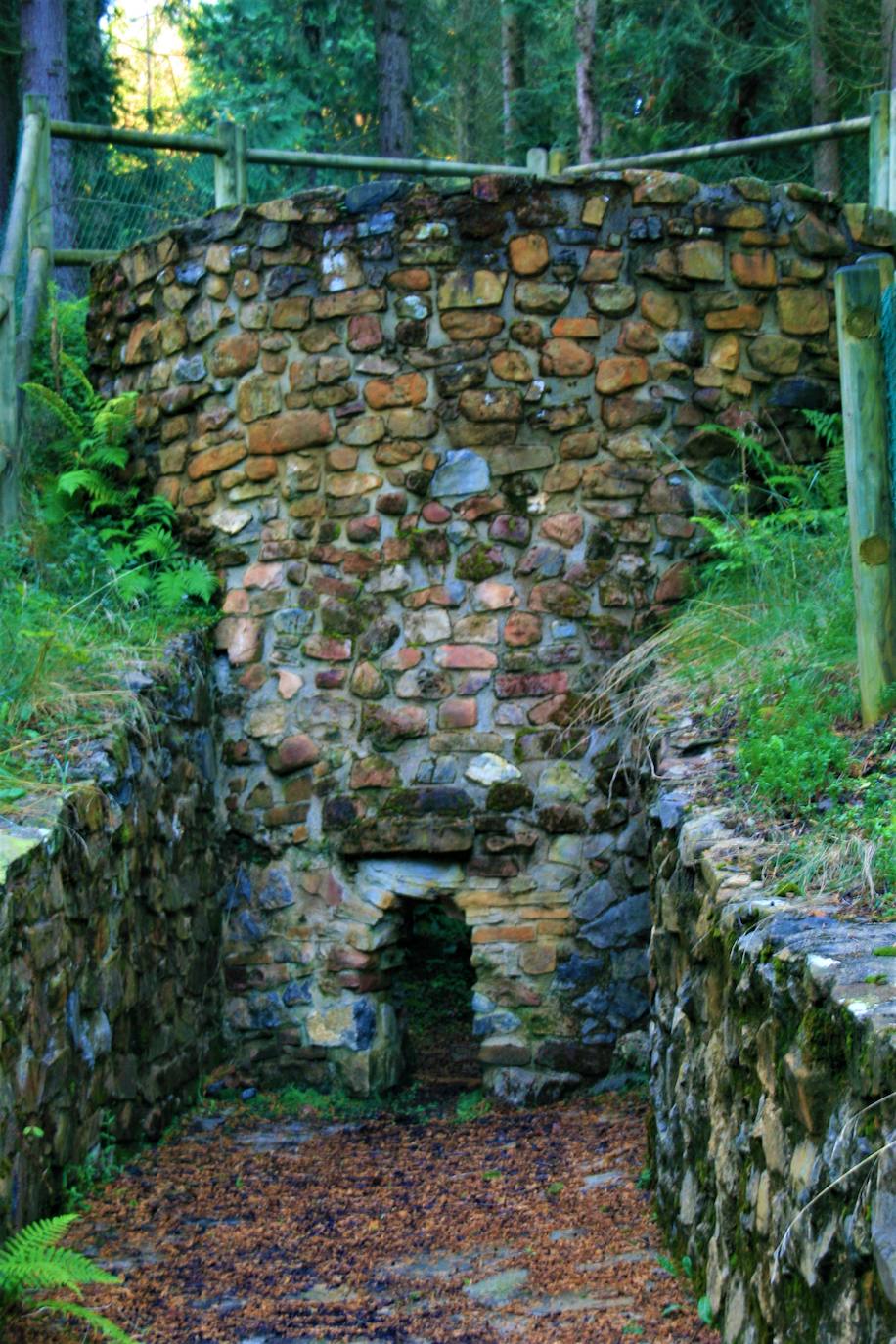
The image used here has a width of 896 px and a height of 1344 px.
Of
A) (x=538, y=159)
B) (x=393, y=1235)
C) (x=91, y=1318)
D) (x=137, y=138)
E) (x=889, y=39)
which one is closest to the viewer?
(x=91, y=1318)

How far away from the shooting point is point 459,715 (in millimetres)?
6359

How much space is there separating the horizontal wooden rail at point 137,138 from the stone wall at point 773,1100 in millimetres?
5084

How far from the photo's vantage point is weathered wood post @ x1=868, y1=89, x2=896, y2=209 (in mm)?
7273

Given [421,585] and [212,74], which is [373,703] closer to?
[421,585]

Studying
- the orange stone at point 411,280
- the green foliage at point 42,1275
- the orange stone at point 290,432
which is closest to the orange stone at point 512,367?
the orange stone at point 411,280

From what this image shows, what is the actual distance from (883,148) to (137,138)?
4.08m

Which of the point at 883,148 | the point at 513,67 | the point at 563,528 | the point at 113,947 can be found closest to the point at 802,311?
the point at 883,148

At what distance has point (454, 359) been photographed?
6422mm

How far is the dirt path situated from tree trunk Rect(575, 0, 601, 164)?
11049 mm

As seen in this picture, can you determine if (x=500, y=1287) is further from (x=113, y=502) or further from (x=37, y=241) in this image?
(x=37, y=241)

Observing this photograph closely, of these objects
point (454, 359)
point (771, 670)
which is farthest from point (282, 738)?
point (771, 670)

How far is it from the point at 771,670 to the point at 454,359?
94.2 inches

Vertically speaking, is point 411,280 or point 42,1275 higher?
point 411,280

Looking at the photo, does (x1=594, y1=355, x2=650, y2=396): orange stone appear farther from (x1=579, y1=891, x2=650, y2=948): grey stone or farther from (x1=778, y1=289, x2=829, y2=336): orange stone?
(x1=579, y1=891, x2=650, y2=948): grey stone
